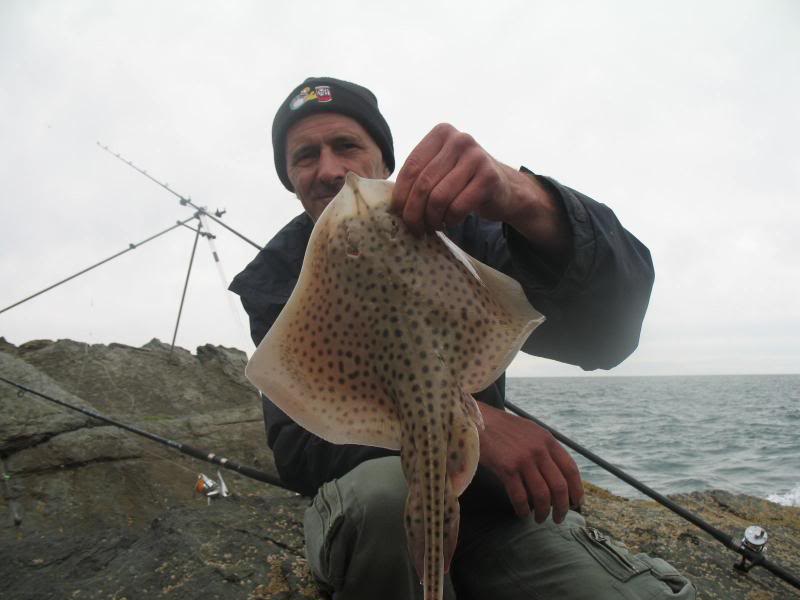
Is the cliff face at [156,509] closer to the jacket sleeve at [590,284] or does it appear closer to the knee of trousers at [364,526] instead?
the knee of trousers at [364,526]

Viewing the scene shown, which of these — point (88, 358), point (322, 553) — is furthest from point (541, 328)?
point (88, 358)

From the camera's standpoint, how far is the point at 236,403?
9062 mm

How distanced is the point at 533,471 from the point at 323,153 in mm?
2313

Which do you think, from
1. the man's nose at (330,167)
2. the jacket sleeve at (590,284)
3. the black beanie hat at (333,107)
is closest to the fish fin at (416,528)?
the jacket sleeve at (590,284)

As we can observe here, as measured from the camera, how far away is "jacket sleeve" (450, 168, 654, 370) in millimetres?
2209

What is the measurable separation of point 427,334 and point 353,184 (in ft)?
2.27

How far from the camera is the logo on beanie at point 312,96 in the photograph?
3244 millimetres

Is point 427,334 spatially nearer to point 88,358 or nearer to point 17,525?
point 17,525

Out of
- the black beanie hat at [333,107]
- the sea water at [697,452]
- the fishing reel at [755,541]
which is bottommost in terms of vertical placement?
the sea water at [697,452]

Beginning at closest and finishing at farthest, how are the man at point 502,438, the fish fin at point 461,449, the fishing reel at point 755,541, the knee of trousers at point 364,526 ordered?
the fish fin at point 461,449, the man at point 502,438, the knee of trousers at point 364,526, the fishing reel at point 755,541

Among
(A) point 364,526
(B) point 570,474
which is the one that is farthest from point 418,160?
(A) point 364,526

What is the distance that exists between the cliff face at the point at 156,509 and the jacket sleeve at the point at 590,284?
7.42ft

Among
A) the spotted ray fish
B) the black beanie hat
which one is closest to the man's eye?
the black beanie hat

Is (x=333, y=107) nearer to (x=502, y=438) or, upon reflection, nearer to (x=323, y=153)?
(x=323, y=153)
